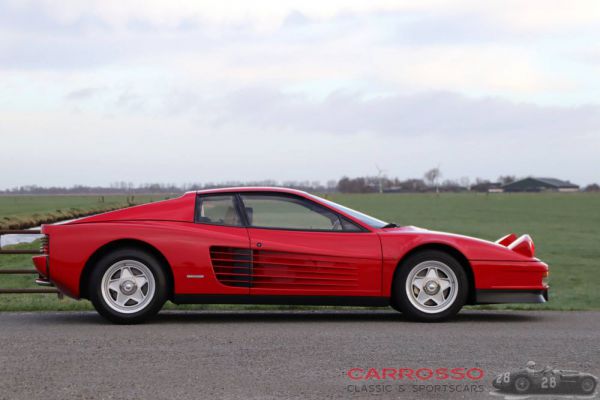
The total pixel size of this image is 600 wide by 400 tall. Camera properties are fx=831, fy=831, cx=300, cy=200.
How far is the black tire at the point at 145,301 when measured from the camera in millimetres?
7602

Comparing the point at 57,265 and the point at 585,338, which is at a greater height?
the point at 57,265

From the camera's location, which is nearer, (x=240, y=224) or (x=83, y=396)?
(x=83, y=396)

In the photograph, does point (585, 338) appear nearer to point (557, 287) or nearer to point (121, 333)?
point (121, 333)

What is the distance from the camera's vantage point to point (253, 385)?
506 centimetres

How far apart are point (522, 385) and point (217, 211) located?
3868mm

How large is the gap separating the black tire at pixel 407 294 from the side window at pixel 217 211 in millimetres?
1618

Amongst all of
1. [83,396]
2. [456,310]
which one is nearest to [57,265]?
[83,396]

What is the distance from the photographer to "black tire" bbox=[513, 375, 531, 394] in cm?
495

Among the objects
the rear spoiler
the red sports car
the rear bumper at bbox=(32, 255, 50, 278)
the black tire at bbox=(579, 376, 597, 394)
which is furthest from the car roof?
the black tire at bbox=(579, 376, 597, 394)

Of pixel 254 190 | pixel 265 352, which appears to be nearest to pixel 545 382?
pixel 265 352

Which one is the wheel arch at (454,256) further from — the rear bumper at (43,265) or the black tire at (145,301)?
the rear bumper at (43,265)

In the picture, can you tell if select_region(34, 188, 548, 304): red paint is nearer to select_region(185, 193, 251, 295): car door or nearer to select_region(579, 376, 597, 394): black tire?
select_region(185, 193, 251, 295): car door

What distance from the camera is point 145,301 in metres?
7.63

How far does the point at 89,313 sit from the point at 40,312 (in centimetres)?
55
